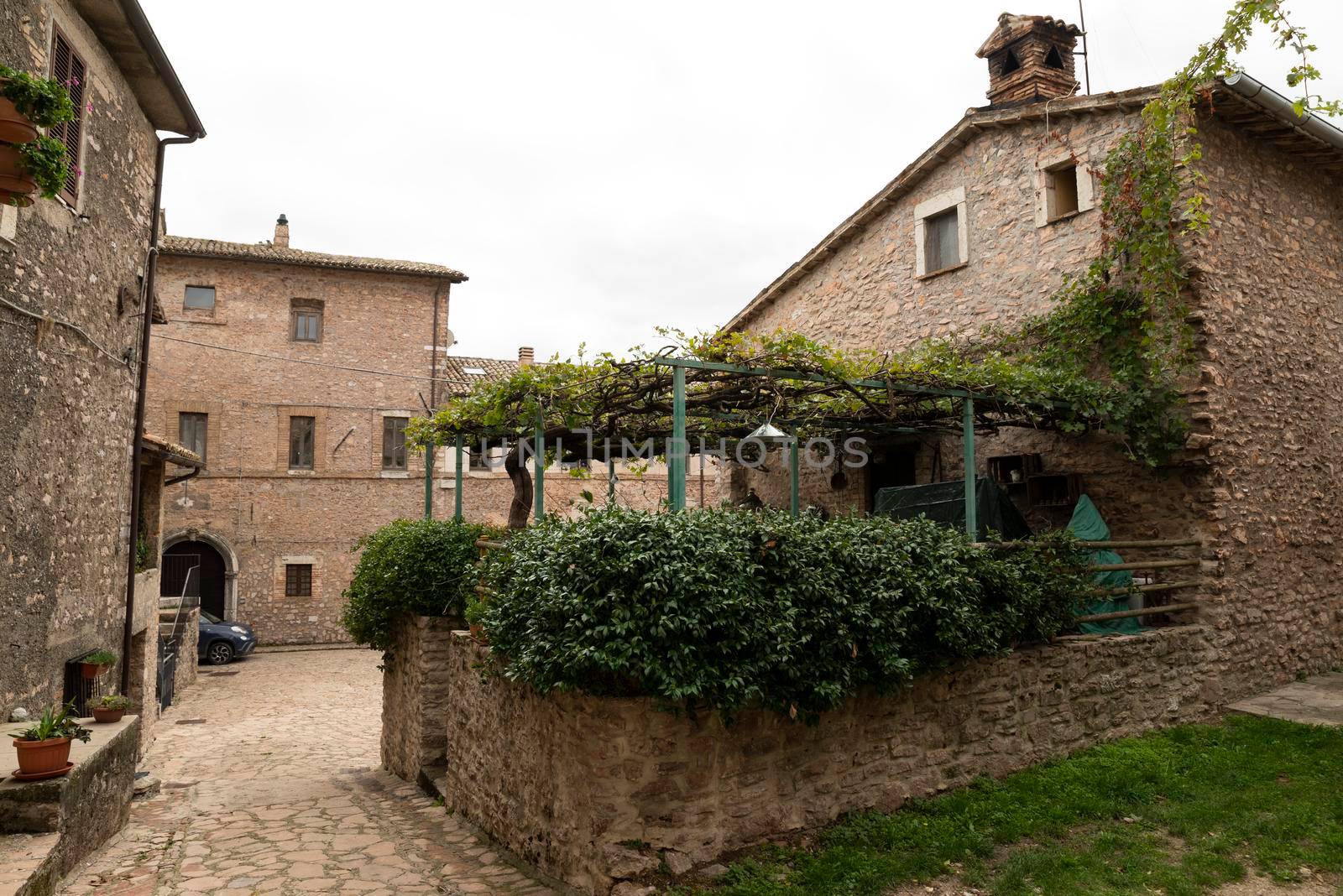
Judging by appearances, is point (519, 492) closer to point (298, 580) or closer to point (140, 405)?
point (140, 405)

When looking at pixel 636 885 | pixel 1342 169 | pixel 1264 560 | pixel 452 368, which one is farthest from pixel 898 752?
pixel 452 368

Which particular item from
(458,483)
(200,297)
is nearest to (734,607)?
(458,483)

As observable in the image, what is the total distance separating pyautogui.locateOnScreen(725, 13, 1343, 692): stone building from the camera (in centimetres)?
817

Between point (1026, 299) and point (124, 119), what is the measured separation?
9.54m

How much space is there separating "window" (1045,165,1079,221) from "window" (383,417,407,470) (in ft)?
50.6

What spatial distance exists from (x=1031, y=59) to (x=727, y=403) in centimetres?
609

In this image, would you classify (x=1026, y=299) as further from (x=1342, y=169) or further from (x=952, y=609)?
(x=952, y=609)

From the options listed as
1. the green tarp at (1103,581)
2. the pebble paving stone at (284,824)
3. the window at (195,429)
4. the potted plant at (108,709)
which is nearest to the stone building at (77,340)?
the potted plant at (108,709)

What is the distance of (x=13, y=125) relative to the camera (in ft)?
14.0

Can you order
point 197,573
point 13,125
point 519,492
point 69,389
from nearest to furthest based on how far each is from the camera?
point 13,125 → point 69,389 → point 519,492 → point 197,573

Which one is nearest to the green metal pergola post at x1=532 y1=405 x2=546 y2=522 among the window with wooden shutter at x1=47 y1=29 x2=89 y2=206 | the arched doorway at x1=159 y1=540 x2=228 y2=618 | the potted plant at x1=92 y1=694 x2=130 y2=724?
the potted plant at x1=92 y1=694 x2=130 y2=724

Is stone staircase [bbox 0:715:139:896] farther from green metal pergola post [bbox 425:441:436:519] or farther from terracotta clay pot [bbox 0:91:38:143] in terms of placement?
green metal pergola post [bbox 425:441:436:519]

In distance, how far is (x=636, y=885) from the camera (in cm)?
478

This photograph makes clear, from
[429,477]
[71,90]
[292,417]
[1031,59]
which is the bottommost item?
[429,477]
